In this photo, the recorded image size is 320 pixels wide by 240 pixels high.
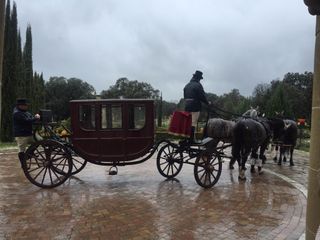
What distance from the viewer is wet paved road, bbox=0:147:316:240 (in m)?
5.63

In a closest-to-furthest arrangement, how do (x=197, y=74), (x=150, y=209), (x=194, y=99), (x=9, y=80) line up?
(x=150, y=209) < (x=194, y=99) < (x=197, y=74) < (x=9, y=80)

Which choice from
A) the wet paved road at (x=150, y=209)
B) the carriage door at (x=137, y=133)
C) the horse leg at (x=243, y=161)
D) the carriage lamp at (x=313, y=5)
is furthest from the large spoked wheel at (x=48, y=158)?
the carriage lamp at (x=313, y=5)

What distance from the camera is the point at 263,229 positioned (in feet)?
19.1

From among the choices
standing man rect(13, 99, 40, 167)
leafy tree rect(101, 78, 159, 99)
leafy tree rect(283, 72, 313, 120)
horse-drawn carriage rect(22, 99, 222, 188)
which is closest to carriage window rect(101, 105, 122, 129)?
horse-drawn carriage rect(22, 99, 222, 188)

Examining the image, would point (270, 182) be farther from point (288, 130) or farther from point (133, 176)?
point (288, 130)

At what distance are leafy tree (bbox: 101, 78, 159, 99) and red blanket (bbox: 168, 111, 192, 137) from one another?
49.2 metres

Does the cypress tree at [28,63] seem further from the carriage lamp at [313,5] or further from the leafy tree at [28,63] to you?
the carriage lamp at [313,5]

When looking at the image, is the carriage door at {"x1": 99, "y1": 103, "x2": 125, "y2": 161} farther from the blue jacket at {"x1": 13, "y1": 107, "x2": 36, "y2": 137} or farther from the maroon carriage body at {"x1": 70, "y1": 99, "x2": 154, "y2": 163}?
the blue jacket at {"x1": 13, "y1": 107, "x2": 36, "y2": 137}

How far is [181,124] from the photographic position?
9.06 m

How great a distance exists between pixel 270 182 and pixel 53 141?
514cm

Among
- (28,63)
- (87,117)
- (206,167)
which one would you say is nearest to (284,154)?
(206,167)

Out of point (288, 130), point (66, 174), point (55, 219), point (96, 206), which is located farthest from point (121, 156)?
point (288, 130)

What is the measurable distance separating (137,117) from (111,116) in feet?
1.84

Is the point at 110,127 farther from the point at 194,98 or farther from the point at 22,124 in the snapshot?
the point at 22,124
